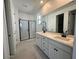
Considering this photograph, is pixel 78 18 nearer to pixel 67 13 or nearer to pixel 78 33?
pixel 78 33

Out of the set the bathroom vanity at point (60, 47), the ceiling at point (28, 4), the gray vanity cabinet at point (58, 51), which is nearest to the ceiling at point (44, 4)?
the ceiling at point (28, 4)

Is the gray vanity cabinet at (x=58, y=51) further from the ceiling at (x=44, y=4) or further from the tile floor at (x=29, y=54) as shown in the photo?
the ceiling at (x=44, y=4)

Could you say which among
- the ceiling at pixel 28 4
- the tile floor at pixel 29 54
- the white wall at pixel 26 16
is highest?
the ceiling at pixel 28 4

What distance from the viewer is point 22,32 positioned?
6895 millimetres

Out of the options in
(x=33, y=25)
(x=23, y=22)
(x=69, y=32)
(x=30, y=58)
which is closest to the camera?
(x=69, y=32)

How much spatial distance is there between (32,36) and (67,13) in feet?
19.0

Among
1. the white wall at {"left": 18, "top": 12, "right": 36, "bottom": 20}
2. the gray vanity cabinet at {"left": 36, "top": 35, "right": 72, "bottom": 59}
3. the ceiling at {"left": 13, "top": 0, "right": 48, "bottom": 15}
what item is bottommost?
the gray vanity cabinet at {"left": 36, "top": 35, "right": 72, "bottom": 59}

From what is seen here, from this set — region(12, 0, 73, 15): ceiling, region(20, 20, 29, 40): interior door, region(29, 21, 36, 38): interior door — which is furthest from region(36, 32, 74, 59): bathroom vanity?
region(29, 21, 36, 38): interior door

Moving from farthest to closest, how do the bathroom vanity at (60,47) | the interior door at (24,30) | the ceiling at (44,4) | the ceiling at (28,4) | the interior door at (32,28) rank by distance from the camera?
the interior door at (32,28) < the interior door at (24,30) < the ceiling at (28,4) < the ceiling at (44,4) < the bathroom vanity at (60,47)

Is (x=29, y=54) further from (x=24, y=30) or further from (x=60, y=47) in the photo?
(x=24, y=30)

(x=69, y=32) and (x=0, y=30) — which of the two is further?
(x=69, y=32)

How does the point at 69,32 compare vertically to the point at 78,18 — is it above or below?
below

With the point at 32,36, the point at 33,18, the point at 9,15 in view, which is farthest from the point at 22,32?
the point at 9,15

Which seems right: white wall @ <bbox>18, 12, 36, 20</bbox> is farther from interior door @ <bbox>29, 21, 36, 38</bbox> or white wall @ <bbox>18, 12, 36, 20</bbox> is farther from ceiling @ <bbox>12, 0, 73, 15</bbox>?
ceiling @ <bbox>12, 0, 73, 15</bbox>
